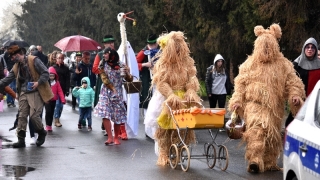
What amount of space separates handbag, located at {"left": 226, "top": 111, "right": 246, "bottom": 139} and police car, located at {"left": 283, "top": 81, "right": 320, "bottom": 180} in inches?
140

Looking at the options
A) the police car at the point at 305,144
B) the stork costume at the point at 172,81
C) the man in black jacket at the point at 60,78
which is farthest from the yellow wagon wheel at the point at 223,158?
the man in black jacket at the point at 60,78

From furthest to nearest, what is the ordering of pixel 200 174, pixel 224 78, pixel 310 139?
pixel 224 78 → pixel 200 174 → pixel 310 139

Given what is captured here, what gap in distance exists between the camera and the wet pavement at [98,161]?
1149cm

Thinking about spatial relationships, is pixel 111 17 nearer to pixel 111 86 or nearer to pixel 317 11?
pixel 317 11

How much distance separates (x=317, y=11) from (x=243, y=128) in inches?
347

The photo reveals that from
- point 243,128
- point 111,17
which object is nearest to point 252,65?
point 243,128

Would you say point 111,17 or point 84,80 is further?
point 111,17

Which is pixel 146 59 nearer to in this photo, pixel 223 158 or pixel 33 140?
pixel 33 140

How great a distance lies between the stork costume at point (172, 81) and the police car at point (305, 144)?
4.41 m

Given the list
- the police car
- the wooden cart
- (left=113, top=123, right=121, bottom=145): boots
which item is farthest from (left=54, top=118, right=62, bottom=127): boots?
the police car

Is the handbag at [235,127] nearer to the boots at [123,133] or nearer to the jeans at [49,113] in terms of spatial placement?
the boots at [123,133]

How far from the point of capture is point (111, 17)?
42156 millimetres

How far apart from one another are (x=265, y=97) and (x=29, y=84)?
477 cm

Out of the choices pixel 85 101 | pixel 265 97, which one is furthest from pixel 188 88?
pixel 85 101
